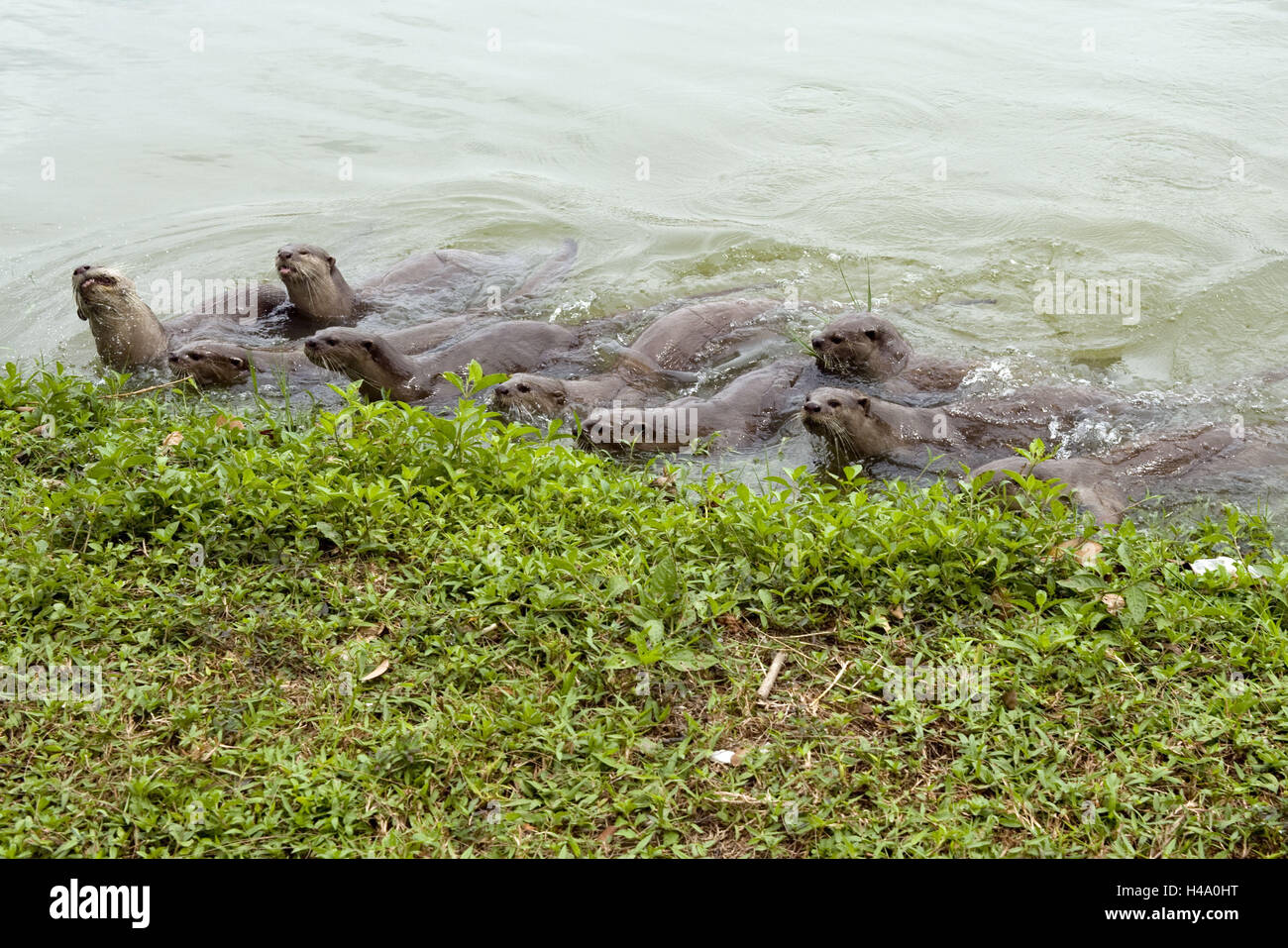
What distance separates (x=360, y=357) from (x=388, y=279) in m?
1.90

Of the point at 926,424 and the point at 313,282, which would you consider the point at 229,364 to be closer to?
the point at 313,282

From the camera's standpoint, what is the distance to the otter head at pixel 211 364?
6791mm

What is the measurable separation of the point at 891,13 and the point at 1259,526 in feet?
38.3

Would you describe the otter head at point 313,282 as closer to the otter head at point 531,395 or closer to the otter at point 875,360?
the otter head at point 531,395

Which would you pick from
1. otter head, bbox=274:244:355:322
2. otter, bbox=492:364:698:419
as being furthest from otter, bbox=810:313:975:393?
otter head, bbox=274:244:355:322

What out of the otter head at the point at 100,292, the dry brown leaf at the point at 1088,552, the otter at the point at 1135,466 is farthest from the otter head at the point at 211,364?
the dry brown leaf at the point at 1088,552

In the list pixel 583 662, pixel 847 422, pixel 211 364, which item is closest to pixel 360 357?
pixel 211 364

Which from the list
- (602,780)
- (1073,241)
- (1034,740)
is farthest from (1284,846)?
(1073,241)

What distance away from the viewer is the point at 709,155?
11.2 meters

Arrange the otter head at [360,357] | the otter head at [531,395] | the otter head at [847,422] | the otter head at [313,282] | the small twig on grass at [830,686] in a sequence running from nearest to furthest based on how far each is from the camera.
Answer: the small twig on grass at [830,686] < the otter head at [847,422] < the otter head at [531,395] < the otter head at [360,357] < the otter head at [313,282]

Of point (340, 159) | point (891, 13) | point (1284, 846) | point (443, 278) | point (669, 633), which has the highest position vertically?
point (891, 13)

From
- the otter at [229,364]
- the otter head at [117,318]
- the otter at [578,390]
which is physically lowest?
the otter at [578,390]

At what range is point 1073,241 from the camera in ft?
30.0

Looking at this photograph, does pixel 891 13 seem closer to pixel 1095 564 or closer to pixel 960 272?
pixel 960 272
